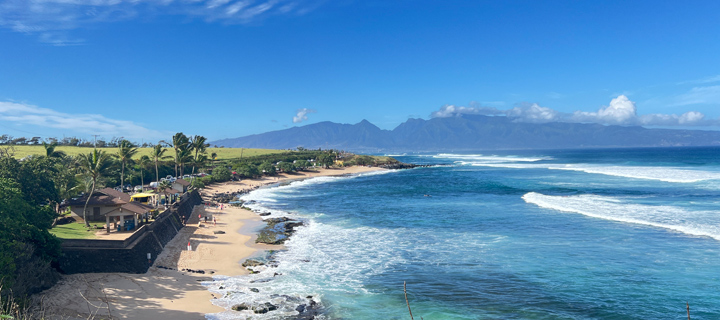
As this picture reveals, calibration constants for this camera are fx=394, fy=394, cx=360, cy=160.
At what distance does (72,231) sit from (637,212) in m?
50.3

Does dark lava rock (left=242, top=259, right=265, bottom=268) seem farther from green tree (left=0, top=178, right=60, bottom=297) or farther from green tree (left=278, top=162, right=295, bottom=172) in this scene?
green tree (left=278, top=162, right=295, bottom=172)

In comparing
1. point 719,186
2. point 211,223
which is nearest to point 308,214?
point 211,223

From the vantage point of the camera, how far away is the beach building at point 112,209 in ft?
98.1

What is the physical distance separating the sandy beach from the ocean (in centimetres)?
144

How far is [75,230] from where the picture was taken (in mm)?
28562

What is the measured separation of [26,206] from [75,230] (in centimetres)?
780

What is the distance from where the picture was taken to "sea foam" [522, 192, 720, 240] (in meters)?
33.0

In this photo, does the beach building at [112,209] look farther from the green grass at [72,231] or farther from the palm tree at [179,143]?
the palm tree at [179,143]

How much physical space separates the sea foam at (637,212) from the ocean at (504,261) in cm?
10

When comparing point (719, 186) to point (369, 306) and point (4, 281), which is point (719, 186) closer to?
point (369, 306)

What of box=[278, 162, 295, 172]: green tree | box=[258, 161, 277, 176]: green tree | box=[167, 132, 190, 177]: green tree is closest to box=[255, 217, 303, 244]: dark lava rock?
box=[167, 132, 190, 177]: green tree

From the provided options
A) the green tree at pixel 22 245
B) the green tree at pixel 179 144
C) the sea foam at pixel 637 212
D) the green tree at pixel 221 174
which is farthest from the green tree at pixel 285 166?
the green tree at pixel 22 245

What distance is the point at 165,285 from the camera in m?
22.5

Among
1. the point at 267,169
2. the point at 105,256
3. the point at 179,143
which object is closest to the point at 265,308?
the point at 105,256
